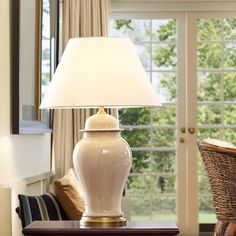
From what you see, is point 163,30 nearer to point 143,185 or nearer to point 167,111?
point 167,111

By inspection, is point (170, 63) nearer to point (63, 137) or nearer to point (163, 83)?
point (163, 83)

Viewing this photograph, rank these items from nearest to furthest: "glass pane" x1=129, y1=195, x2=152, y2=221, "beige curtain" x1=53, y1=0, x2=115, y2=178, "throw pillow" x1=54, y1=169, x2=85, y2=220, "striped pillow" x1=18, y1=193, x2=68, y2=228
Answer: "striped pillow" x1=18, y1=193, x2=68, y2=228 < "throw pillow" x1=54, y1=169, x2=85, y2=220 < "beige curtain" x1=53, y1=0, x2=115, y2=178 < "glass pane" x1=129, y1=195, x2=152, y2=221

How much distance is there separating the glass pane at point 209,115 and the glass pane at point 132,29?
778 millimetres

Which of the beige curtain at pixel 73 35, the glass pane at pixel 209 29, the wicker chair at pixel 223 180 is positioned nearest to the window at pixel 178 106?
the glass pane at pixel 209 29

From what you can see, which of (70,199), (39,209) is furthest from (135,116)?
(39,209)

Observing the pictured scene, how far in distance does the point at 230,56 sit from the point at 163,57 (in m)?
0.58

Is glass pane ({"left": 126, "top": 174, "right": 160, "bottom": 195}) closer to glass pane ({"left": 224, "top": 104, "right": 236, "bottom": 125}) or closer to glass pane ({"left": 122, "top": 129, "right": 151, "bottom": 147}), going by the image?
glass pane ({"left": 122, "top": 129, "right": 151, "bottom": 147})

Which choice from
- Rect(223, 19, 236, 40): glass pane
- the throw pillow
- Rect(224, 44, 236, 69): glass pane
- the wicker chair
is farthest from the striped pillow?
Rect(223, 19, 236, 40): glass pane

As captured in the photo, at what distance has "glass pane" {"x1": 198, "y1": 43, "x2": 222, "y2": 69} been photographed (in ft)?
17.1

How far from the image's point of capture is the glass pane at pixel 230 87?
17.1 feet

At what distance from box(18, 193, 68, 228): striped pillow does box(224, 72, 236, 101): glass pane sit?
228 centimetres

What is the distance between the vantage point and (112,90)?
237 centimetres

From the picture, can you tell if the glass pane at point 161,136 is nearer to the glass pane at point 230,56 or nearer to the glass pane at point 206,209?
the glass pane at point 206,209

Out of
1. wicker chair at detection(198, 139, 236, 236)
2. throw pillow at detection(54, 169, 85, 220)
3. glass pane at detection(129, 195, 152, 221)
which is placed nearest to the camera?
wicker chair at detection(198, 139, 236, 236)
